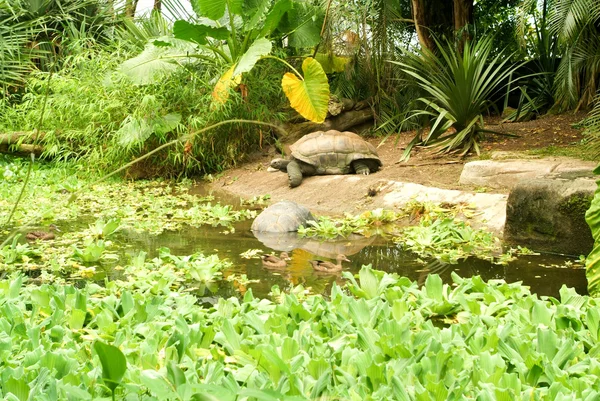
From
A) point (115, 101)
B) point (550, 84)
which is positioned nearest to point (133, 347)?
point (115, 101)

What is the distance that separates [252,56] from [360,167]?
2089 mm

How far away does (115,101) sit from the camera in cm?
1066

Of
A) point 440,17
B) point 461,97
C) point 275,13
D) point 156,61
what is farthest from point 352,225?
point 440,17

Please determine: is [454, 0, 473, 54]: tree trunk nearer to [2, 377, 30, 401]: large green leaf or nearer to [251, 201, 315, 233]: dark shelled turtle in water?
[251, 201, 315, 233]: dark shelled turtle in water

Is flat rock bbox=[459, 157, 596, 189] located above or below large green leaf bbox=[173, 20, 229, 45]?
below

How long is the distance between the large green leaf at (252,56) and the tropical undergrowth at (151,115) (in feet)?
4.74

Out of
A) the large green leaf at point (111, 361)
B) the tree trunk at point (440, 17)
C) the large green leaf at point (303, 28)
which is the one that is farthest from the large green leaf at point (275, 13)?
the large green leaf at point (111, 361)

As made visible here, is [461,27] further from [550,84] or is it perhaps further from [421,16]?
[550,84]

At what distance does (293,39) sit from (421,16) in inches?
86.7

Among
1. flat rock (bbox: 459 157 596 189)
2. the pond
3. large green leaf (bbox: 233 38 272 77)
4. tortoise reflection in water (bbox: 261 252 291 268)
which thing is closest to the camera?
the pond

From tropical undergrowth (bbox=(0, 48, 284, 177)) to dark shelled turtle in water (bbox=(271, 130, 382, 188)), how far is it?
44.9 inches

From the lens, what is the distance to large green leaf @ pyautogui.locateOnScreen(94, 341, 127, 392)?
1673mm

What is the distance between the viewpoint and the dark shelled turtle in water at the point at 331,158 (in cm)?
932

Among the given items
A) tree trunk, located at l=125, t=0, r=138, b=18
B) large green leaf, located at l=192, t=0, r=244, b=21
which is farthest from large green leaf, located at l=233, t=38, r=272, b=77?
tree trunk, located at l=125, t=0, r=138, b=18
